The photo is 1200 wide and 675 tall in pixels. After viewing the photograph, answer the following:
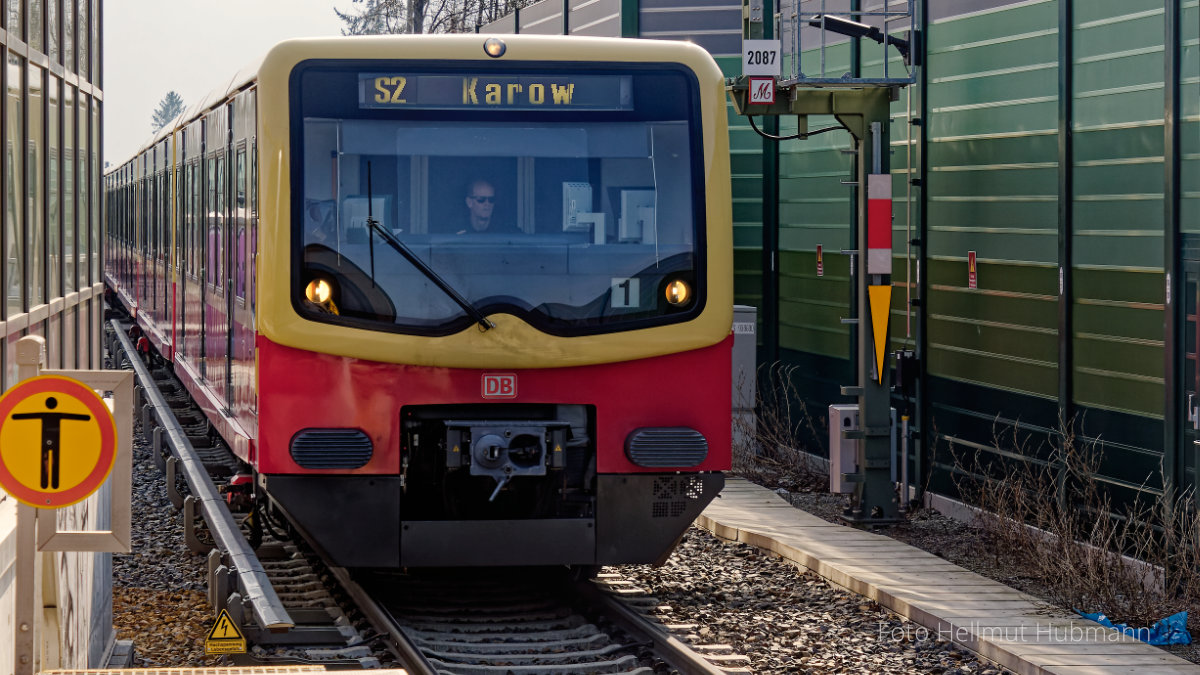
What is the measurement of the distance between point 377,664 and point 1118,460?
4774mm

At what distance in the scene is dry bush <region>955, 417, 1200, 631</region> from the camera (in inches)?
344

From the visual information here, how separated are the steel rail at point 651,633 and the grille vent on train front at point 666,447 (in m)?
0.79

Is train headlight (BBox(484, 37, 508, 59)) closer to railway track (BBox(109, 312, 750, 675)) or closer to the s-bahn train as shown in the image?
the s-bahn train

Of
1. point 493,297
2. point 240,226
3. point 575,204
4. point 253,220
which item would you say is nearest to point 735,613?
point 493,297

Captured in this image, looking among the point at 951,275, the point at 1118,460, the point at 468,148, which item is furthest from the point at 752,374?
the point at 468,148

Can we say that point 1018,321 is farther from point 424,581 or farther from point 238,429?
point 238,429

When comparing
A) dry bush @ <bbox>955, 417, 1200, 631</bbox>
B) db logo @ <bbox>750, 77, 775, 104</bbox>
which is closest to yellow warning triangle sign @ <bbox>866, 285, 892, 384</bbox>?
dry bush @ <bbox>955, 417, 1200, 631</bbox>

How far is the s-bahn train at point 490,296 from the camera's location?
8.52m

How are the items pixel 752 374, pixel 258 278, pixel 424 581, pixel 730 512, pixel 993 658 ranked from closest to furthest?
pixel 993 658 → pixel 258 278 → pixel 424 581 → pixel 730 512 → pixel 752 374

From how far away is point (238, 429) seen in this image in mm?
10039

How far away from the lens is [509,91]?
345 inches

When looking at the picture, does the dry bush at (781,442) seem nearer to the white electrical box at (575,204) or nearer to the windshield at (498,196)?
the windshield at (498,196)

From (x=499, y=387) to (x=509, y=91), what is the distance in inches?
60.0

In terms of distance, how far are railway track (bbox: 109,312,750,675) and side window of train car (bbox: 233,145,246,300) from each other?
56.4 inches
